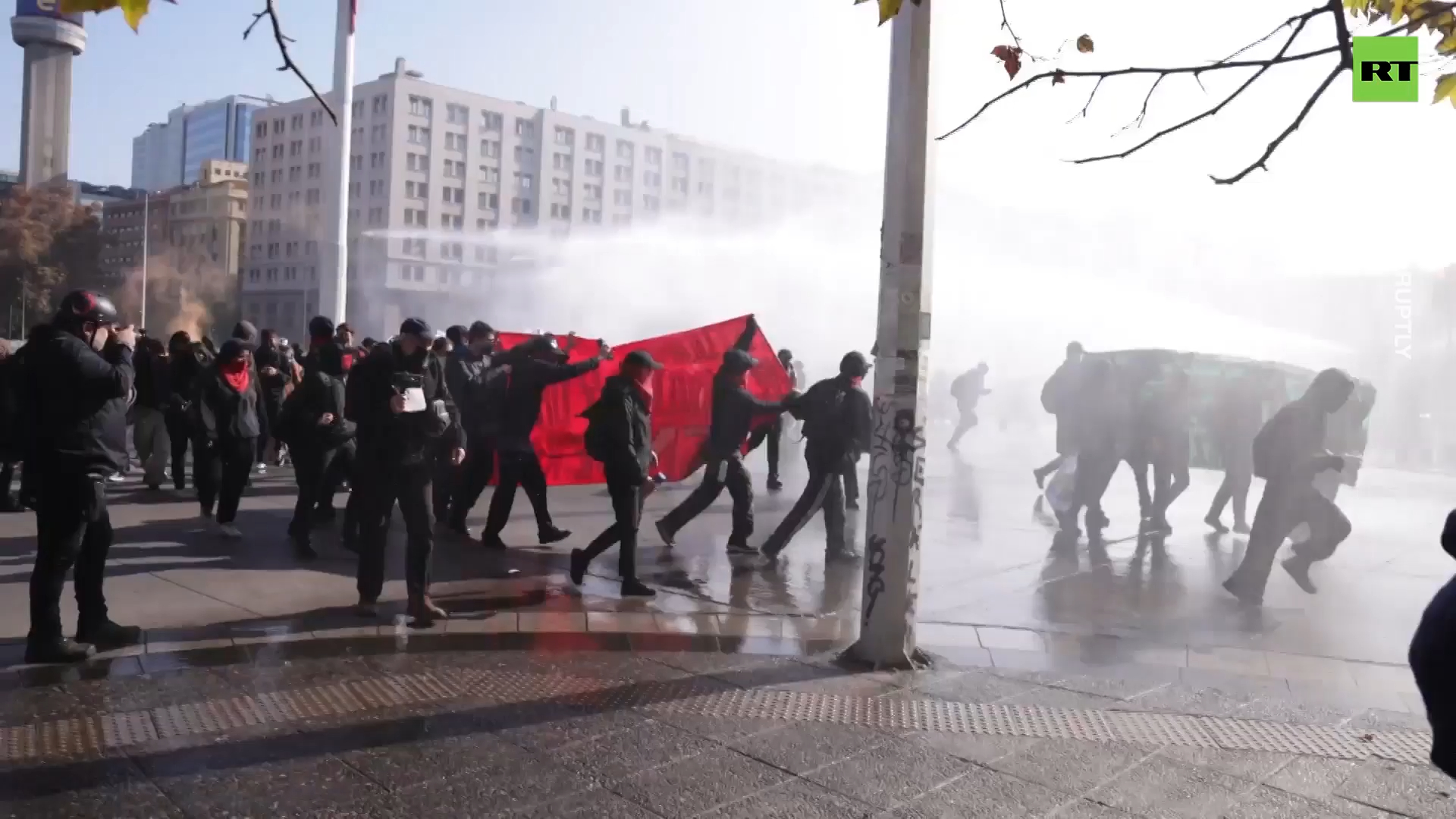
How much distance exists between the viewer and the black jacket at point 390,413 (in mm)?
6250

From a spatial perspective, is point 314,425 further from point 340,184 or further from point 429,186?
point 429,186

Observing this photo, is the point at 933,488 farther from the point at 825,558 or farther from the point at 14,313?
the point at 14,313

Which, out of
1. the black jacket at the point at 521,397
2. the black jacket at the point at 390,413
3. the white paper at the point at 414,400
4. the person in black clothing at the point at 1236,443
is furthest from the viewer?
the person in black clothing at the point at 1236,443

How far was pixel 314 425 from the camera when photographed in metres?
8.41

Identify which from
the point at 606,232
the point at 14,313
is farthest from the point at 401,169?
the point at 14,313

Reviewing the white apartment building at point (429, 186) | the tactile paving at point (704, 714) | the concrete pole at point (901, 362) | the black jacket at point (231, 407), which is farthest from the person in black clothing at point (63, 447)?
the white apartment building at point (429, 186)

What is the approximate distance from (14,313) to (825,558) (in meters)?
50.5

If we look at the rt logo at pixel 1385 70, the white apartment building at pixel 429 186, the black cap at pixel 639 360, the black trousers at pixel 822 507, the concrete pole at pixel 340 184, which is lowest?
the black trousers at pixel 822 507

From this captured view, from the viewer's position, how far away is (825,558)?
9.12m

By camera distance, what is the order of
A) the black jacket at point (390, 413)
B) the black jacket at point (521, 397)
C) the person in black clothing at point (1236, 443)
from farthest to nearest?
the person in black clothing at point (1236, 443) → the black jacket at point (521, 397) → the black jacket at point (390, 413)

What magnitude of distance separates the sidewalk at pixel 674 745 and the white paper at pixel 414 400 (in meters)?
1.31

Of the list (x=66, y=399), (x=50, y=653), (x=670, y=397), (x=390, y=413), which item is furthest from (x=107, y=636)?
(x=670, y=397)

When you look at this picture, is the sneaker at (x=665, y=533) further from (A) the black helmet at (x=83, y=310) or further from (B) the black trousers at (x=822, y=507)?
(A) the black helmet at (x=83, y=310)

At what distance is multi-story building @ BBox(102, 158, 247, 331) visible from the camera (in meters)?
61.9
